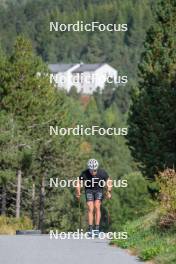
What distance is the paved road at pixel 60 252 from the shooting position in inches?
461

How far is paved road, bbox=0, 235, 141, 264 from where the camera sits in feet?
38.4

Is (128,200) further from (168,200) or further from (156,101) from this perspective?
(168,200)

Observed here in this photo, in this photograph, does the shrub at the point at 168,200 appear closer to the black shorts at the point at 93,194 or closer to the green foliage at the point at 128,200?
the black shorts at the point at 93,194

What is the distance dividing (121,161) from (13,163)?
218ft

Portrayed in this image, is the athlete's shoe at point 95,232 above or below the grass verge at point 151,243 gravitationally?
above

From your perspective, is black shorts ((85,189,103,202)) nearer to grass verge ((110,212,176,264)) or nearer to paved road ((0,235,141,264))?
grass verge ((110,212,176,264))

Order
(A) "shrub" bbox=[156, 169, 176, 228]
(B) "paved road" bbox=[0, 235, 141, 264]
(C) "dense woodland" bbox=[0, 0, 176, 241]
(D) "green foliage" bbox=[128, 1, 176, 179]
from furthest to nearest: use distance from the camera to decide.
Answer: (C) "dense woodland" bbox=[0, 0, 176, 241]
(D) "green foliage" bbox=[128, 1, 176, 179]
(A) "shrub" bbox=[156, 169, 176, 228]
(B) "paved road" bbox=[0, 235, 141, 264]

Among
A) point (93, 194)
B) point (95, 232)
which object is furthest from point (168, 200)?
point (95, 232)

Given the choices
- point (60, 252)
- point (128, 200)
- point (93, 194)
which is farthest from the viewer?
point (128, 200)

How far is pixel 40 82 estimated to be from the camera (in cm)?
6028

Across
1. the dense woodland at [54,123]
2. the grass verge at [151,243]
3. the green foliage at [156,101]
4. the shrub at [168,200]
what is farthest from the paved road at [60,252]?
the green foliage at [156,101]

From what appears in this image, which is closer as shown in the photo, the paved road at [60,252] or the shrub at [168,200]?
the paved road at [60,252]

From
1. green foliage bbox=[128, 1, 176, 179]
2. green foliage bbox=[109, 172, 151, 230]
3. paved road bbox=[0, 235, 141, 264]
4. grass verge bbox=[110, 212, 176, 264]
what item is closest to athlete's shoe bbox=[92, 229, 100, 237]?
grass verge bbox=[110, 212, 176, 264]

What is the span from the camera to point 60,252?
12.8 metres
